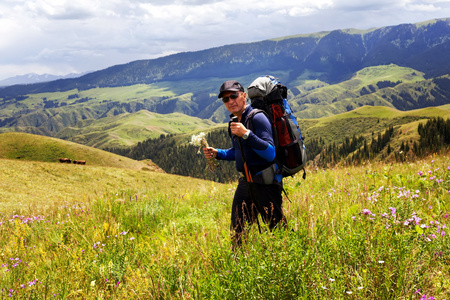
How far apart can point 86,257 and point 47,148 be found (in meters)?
109

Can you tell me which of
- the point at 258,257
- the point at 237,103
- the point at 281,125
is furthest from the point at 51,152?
the point at 258,257

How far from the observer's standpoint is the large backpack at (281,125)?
4.32 m

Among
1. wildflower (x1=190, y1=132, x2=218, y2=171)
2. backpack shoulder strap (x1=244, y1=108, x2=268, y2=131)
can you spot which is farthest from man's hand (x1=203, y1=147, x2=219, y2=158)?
backpack shoulder strap (x1=244, y1=108, x2=268, y2=131)

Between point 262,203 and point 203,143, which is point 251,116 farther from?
point 262,203

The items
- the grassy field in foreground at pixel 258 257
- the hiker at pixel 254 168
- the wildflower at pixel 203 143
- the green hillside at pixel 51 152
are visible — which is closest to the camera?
the grassy field in foreground at pixel 258 257

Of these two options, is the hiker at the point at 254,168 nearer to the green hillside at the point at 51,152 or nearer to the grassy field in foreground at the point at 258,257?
the grassy field in foreground at the point at 258,257

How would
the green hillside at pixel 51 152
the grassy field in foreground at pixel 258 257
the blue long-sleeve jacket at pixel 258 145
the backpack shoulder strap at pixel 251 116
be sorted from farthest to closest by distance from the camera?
the green hillside at pixel 51 152 → the backpack shoulder strap at pixel 251 116 → the blue long-sleeve jacket at pixel 258 145 → the grassy field in foreground at pixel 258 257

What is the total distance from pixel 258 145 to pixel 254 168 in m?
0.62

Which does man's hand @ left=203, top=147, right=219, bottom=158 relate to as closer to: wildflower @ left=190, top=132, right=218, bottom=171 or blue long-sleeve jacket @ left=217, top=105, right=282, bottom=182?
wildflower @ left=190, top=132, right=218, bottom=171

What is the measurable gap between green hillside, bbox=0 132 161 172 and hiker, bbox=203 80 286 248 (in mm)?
86431

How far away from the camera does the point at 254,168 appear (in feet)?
14.5

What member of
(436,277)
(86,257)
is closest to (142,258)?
(86,257)

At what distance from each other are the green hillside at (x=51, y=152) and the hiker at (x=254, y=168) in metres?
86.4

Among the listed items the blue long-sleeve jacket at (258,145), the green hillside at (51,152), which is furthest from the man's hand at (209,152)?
the green hillside at (51,152)
